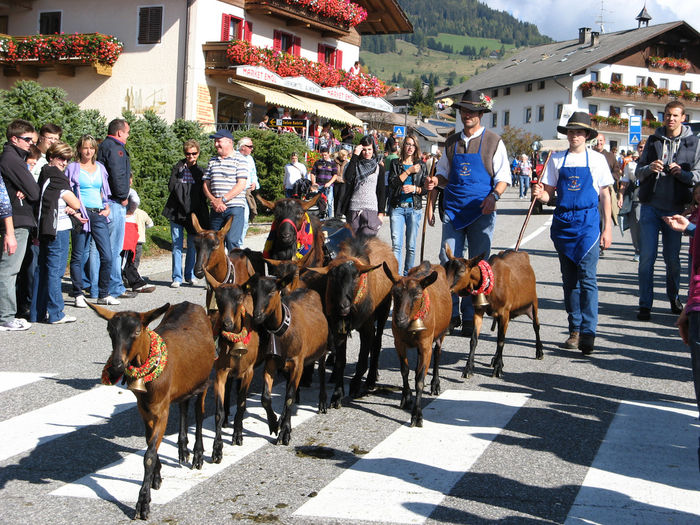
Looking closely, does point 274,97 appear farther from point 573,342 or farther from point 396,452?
point 396,452

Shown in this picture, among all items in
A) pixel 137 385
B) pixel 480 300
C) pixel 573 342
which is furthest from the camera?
pixel 573 342

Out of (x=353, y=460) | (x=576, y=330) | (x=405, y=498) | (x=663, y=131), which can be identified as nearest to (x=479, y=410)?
(x=353, y=460)

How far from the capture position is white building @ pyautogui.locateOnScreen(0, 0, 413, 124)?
31391 millimetres

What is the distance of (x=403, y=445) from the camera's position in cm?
570

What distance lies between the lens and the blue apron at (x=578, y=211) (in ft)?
28.6

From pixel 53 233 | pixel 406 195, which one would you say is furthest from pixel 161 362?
pixel 406 195

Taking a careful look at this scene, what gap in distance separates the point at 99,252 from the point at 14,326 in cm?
183

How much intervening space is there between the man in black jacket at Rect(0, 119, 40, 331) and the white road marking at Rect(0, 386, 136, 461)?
2671 millimetres

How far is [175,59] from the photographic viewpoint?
104ft

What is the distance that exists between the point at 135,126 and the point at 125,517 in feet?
51.5

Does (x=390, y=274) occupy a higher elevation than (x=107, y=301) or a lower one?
higher

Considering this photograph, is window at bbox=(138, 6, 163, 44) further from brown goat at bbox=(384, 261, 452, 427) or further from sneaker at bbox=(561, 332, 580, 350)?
brown goat at bbox=(384, 261, 452, 427)

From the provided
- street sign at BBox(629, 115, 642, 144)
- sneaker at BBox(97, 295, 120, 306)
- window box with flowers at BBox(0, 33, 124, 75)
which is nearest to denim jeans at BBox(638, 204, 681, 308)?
sneaker at BBox(97, 295, 120, 306)

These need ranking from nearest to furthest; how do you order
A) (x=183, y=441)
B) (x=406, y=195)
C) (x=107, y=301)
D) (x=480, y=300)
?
1. (x=183, y=441)
2. (x=480, y=300)
3. (x=107, y=301)
4. (x=406, y=195)
